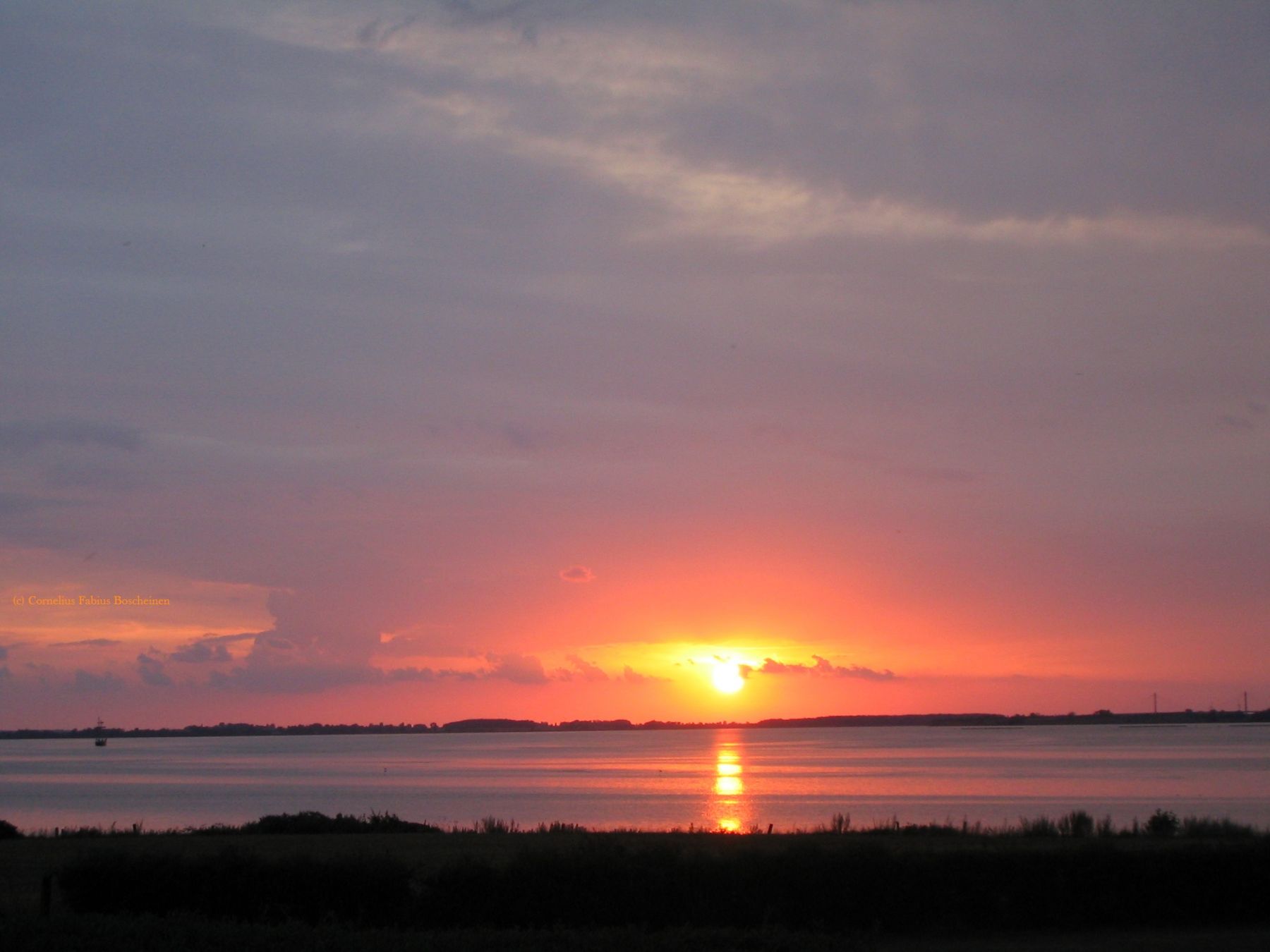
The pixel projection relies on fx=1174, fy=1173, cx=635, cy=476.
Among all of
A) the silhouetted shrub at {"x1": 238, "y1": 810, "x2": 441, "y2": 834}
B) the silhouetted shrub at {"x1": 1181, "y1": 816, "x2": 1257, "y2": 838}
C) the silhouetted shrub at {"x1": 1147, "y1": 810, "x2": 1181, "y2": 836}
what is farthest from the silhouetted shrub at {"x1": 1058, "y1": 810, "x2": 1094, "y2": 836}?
the silhouetted shrub at {"x1": 238, "y1": 810, "x2": 441, "y2": 834}

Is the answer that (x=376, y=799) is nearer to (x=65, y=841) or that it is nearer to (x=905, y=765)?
(x=65, y=841)

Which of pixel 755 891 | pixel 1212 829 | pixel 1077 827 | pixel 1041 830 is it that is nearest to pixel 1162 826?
pixel 1212 829

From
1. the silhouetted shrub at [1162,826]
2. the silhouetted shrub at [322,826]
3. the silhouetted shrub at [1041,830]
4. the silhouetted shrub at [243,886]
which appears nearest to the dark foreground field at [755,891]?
the silhouetted shrub at [243,886]

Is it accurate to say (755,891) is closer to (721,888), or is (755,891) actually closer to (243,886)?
(721,888)

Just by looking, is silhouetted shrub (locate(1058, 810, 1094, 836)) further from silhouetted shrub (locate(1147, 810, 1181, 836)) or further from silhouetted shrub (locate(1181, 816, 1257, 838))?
silhouetted shrub (locate(1181, 816, 1257, 838))

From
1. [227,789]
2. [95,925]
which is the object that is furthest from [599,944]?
[227,789]

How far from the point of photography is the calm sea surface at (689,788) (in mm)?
54562

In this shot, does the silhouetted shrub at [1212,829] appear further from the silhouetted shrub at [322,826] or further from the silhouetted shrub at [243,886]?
the silhouetted shrub at [322,826]

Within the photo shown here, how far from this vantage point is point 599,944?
428 inches

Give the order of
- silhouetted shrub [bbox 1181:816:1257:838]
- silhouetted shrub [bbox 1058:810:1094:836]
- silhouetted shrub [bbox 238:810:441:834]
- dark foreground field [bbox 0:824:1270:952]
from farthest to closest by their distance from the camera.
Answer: silhouetted shrub [bbox 238:810:441:834] → silhouetted shrub [bbox 1058:810:1094:836] → silhouetted shrub [bbox 1181:816:1257:838] → dark foreground field [bbox 0:824:1270:952]

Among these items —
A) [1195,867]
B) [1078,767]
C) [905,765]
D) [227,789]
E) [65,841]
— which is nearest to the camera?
[1195,867]

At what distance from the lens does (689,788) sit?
77875 mm

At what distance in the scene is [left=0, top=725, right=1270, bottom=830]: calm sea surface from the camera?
54562mm

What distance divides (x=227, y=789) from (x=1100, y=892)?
78.5m
